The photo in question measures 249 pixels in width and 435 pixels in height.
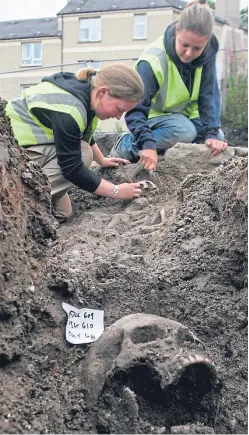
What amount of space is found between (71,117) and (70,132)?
0.07 m

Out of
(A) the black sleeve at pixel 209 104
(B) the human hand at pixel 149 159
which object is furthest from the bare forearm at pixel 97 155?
(A) the black sleeve at pixel 209 104

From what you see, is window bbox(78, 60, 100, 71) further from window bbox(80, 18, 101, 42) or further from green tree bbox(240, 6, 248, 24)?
green tree bbox(240, 6, 248, 24)

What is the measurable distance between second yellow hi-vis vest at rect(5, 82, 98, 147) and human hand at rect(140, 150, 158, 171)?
0.33 metres

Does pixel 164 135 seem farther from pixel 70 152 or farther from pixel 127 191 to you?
pixel 70 152

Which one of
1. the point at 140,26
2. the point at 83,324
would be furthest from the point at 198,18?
the point at 83,324

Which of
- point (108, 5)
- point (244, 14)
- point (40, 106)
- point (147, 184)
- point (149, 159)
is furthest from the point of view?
point (149, 159)

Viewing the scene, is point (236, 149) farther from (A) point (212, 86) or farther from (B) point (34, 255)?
(B) point (34, 255)

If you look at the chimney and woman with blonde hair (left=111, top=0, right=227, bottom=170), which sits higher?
the chimney

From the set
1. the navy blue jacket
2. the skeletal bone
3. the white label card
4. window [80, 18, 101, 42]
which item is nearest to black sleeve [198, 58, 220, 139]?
the navy blue jacket

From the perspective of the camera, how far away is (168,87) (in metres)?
4.09

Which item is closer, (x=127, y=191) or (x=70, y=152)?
(x=70, y=152)

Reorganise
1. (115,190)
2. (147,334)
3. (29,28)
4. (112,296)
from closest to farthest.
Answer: (147,334) < (112,296) < (29,28) < (115,190)

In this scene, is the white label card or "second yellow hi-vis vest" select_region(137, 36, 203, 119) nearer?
the white label card

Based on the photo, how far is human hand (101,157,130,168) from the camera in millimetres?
4055
